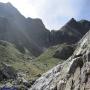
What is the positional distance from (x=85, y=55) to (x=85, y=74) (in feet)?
14.2

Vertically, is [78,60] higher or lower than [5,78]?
higher

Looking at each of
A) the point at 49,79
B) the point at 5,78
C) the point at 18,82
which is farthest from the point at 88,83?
the point at 5,78

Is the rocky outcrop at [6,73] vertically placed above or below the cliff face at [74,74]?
below

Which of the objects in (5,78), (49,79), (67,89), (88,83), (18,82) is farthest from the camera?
(5,78)

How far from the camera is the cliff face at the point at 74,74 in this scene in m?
53.5

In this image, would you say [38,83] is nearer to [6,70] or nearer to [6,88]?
[6,88]

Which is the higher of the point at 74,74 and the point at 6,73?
the point at 74,74

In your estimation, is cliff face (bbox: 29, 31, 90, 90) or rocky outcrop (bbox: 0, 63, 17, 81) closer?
cliff face (bbox: 29, 31, 90, 90)

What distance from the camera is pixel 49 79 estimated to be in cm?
6581

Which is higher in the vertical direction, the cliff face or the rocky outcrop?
the cliff face

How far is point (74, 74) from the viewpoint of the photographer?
Answer: 56.8 meters

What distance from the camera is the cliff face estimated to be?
175 ft

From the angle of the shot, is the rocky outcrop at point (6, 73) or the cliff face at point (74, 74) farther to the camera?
the rocky outcrop at point (6, 73)

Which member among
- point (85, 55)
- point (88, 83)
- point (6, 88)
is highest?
point (85, 55)
